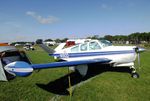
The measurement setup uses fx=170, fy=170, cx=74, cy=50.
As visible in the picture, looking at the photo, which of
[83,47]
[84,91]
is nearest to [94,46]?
[83,47]

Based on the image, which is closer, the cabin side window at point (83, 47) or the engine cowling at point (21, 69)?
the engine cowling at point (21, 69)

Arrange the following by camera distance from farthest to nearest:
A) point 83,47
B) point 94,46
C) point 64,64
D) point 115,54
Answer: point 83,47 → point 94,46 → point 115,54 → point 64,64

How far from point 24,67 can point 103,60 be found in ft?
16.4

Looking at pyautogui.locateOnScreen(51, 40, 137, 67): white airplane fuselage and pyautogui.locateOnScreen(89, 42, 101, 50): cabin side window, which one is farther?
pyautogui.locateOnScreen(89, 42, 101, 50): cabin side window

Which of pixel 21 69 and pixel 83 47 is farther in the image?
pixel 83 47

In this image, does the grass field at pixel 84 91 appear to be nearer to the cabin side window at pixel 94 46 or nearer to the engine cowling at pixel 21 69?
the engine cowling at pixel 21 69

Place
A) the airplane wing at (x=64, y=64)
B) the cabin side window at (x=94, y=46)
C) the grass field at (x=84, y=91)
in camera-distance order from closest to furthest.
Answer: the airplane wing at (x=64, y=64) → the grass field at (x=84, y=91) → the cabin side window at (x=94, y=46)

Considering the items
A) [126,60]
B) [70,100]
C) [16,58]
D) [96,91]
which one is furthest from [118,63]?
[16,58]

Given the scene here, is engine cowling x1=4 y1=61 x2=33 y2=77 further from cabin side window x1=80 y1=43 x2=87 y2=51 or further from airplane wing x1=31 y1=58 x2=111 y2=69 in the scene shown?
cabin side window x1=80 y1=43 x2=87 y2=51

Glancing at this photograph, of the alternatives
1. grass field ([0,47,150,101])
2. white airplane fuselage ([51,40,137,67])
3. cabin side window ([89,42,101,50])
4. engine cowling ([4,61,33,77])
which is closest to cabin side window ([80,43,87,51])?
white airplane fuselage ([51,40,137,67])

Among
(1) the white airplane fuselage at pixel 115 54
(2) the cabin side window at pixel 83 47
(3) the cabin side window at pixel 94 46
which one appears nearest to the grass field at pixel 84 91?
(1) the white airplane fuselage at pixel 115 54

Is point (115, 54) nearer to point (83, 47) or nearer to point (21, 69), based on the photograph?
point (83, 47)

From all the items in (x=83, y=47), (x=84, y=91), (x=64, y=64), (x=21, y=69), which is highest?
(x=83, y=47)

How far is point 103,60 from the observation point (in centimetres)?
907
